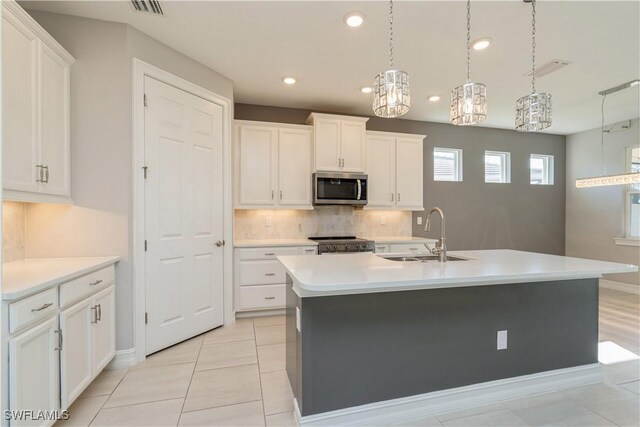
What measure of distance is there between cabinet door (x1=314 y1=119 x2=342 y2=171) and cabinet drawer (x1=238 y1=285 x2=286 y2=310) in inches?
64.4

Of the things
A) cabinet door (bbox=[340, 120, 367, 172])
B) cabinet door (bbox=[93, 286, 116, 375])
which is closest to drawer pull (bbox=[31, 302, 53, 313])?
cabinet door (bbox=[93, 286, 116, 375])

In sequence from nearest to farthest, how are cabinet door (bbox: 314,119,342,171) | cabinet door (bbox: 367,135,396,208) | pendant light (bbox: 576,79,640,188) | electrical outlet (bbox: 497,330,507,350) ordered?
1. electrical outlet (bbox: 497,330,507,350)
2. pendant light (bbox: 576,79,640,188)
3. cabinet door (bbox: 314,119,342,171)
4. cabinet door (bbox: 367,135,396,208)

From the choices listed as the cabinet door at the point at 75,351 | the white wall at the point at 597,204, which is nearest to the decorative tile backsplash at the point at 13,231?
the cabinet door at the point at 75,351

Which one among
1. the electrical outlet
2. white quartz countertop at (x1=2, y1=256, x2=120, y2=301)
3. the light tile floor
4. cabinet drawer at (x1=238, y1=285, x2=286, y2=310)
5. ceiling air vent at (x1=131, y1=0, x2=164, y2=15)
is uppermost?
ceiling air vent at (x1=131, y1=0, x2=164, y2=15)

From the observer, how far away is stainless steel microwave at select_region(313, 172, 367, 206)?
401 cm

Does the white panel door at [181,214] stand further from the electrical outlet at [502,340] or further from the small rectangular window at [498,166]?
the small rectangular window at [498,166]

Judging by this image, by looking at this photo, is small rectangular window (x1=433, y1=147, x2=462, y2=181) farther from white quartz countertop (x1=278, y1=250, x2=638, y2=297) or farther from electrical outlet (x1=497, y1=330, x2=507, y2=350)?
electrical outlet (x1=497, y1=330, x2=507, y2=350)

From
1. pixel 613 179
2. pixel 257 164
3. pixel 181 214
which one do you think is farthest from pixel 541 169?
pixel 181 214

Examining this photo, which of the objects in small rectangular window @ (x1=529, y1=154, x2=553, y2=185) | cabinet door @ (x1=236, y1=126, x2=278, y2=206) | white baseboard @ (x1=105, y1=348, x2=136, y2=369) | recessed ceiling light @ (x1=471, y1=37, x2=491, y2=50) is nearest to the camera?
white baseboard @ (x1=105, y1=348, x2=136, y2=369)

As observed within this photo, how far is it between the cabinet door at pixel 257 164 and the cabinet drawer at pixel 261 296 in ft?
3.47

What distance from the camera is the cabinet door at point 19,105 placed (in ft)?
5.49

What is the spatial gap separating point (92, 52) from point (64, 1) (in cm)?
33

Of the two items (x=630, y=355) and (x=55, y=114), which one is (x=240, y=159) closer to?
(x=55, y=114)

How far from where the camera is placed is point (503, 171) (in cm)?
541
